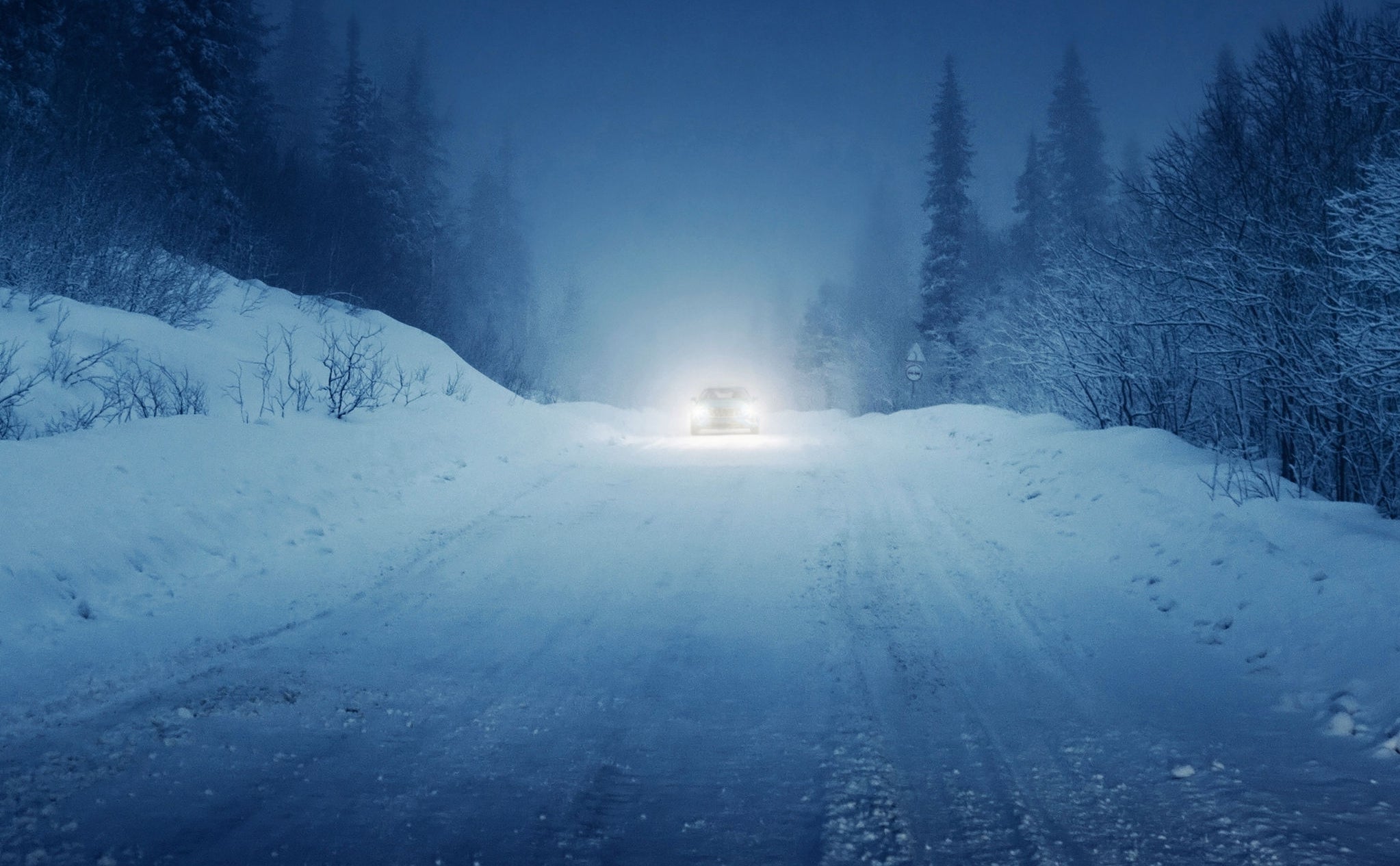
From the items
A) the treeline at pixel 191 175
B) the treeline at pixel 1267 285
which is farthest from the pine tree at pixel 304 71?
the treeline at pixel 1267 285

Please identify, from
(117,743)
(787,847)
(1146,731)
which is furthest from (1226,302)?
(117,743)

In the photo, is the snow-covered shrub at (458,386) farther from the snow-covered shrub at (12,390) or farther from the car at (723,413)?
the snow-covered shrub at (12,390)

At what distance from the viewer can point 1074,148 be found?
38531 mm

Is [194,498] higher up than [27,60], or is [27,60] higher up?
[27,60]

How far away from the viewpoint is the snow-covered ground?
2578 mm

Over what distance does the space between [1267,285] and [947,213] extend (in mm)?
26887

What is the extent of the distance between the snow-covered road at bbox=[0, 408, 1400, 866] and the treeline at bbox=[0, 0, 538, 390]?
1197 cm

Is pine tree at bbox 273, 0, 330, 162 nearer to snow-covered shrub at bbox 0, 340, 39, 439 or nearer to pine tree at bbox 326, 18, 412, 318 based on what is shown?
pine tree at bbox 326, 18, 412, 318

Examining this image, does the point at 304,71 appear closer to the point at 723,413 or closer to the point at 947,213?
the point at 947,213

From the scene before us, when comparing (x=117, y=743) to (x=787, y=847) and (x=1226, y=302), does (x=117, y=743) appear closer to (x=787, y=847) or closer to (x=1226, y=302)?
(x=787, y=847)

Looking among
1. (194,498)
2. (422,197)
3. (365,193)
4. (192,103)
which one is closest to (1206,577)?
(194,498)

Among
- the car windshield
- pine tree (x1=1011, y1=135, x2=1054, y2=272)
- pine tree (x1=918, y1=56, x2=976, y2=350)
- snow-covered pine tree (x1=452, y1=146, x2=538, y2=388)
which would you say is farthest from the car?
snow-covered pine tree (x1=452, y1=146, x2=538, y2=388)

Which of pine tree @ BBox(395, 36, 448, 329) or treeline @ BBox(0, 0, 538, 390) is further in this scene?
pine tree @ BBox(395, 36, 448, 329)

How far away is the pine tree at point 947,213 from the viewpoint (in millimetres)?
31719
